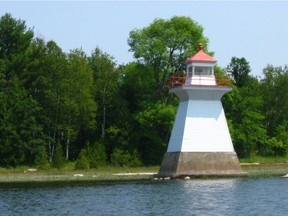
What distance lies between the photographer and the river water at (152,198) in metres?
31.2

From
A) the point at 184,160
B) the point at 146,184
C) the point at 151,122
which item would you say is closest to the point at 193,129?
the point at 184,160

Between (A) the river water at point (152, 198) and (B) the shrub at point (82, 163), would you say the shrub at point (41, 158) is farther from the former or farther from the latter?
(A) the river water at point (152, 198)

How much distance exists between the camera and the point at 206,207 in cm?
3222

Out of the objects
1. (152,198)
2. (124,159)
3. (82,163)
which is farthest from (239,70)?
(152,198)

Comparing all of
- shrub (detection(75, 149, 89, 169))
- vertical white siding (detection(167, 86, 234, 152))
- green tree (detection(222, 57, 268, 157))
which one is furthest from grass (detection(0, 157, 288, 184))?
green tree (detection(222, 57, 268, 157))

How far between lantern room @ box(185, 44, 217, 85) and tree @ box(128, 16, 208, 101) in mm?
17195

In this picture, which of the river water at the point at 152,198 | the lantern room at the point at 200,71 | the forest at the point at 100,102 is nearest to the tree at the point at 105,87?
the forest at the point at 100,102

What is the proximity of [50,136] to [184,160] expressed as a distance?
2416 centimetres

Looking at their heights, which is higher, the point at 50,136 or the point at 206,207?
the point at 50,136

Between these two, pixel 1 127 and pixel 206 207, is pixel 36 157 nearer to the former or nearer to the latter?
pixel 1 127

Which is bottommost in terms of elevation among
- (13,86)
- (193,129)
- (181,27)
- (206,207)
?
(206,207)

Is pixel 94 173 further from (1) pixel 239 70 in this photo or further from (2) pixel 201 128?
(1) pixel 239 70

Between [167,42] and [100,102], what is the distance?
10150mm

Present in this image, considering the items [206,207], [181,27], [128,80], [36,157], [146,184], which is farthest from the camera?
[128,80]
